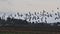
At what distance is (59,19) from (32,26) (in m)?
1.39

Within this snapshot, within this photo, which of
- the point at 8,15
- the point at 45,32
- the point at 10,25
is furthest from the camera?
the point at 45,32

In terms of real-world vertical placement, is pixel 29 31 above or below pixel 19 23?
below

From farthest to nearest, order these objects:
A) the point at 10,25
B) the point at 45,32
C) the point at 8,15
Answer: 1. the point at 45,32
2. the point at 10,25
3. the point at 8,15

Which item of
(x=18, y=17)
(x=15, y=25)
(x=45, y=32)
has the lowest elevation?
(x=45, y=32)

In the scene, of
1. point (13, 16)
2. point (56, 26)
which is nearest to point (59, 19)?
point (56, 26)

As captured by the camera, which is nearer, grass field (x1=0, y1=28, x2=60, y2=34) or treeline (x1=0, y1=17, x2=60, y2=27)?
treeline (x1=0, y1=17, x2=60, y2=27)

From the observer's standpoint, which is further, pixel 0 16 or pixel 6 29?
pixel 6 29

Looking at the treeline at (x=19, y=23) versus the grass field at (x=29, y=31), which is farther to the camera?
the grass field at (x=29, y=31)

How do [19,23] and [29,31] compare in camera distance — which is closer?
[19,23]

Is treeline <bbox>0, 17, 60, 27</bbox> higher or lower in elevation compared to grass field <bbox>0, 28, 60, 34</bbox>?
higher

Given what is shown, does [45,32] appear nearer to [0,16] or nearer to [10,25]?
[10,25]

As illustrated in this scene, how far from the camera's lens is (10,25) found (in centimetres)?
646

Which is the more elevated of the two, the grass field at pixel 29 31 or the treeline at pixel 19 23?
the treeline at pixel 19 23

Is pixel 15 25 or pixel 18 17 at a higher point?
pixel 18 17
